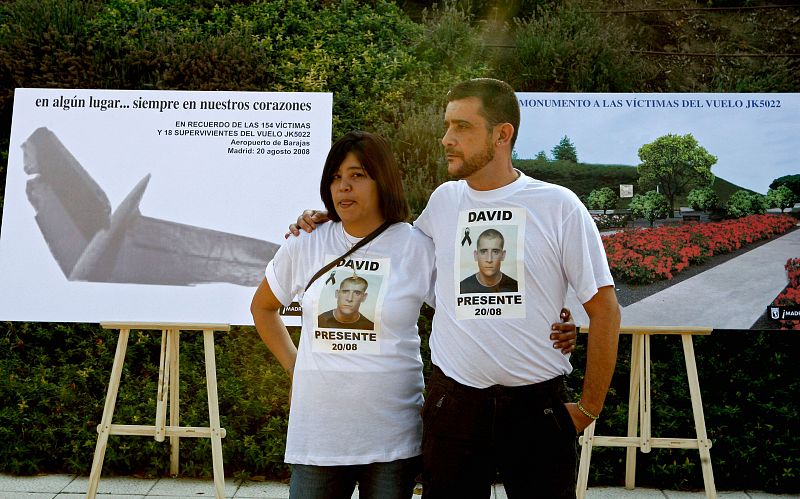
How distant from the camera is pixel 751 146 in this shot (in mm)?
4305

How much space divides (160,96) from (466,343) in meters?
2.60

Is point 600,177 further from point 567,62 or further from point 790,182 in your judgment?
point 567,62

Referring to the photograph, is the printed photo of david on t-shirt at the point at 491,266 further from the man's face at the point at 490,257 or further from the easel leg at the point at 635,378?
the easel leg at the point at 635,378

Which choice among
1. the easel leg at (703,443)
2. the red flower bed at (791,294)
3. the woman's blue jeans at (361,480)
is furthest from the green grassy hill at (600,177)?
the woman's blue jeans at (361,480)

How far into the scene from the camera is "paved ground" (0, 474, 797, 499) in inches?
169

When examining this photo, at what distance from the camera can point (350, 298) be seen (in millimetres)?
2391

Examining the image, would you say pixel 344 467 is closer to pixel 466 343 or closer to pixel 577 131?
pixel 466 343

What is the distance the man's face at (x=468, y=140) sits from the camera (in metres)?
2.45

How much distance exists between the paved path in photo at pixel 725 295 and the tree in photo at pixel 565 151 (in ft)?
2.36

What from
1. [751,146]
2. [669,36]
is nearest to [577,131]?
[751,146]

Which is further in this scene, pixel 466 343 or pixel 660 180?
pixel 660 180

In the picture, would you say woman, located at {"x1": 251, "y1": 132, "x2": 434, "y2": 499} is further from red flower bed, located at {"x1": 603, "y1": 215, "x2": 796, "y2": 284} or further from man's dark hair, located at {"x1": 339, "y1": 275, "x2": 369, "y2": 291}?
red flower bed, located at {"x1": 603, "y1": 215, "x2": 796, "y2": 284}

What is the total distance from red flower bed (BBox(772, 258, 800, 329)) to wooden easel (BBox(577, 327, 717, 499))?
678 mm

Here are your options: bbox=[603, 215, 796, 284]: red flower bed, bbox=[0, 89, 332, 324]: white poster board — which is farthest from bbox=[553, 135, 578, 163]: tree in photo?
bbox=[0, 89, 332, 324]: white poster board
